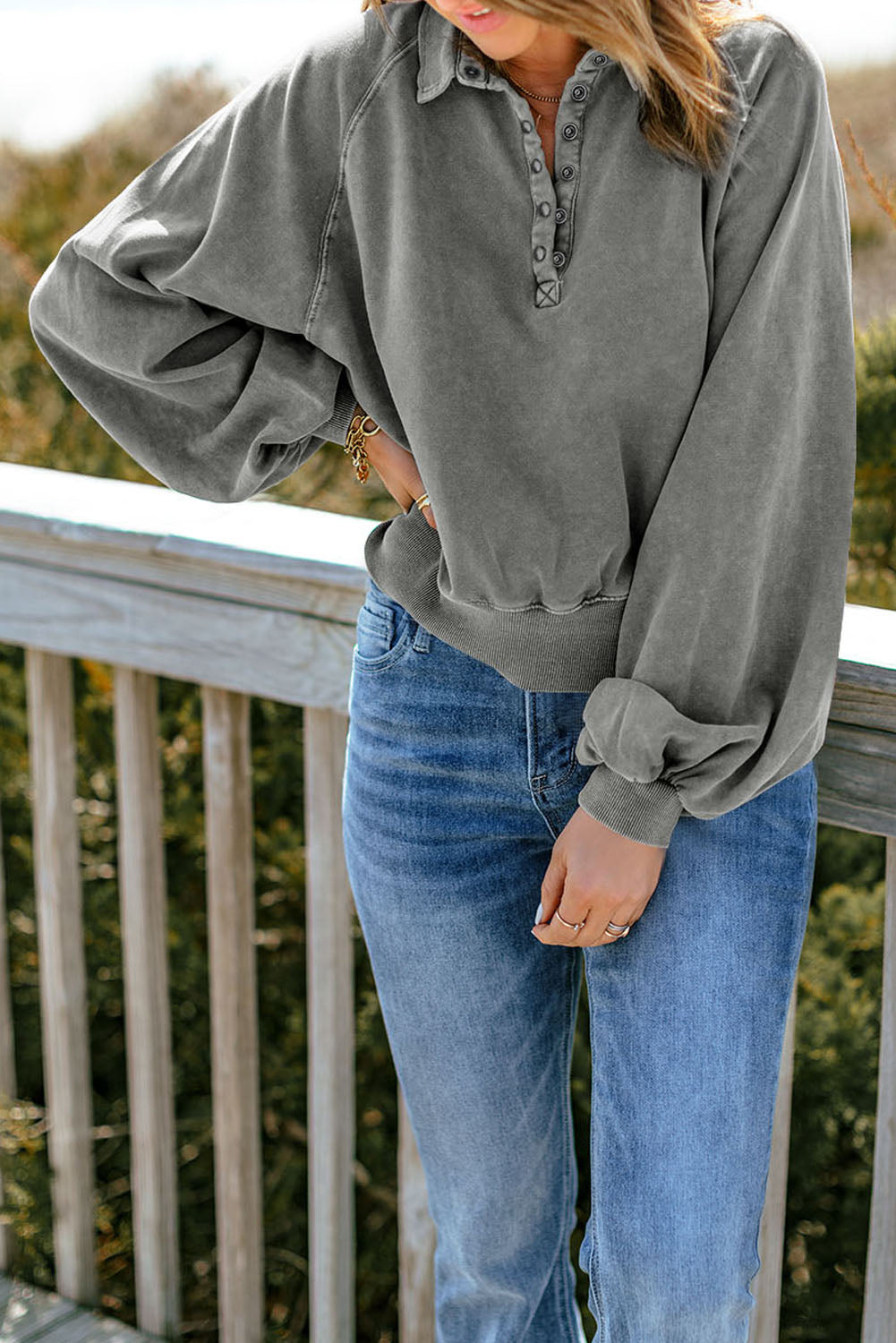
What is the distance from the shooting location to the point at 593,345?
45.2 inches

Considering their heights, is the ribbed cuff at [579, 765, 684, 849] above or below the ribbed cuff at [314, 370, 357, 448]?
below

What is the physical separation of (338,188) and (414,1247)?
3.82 ft

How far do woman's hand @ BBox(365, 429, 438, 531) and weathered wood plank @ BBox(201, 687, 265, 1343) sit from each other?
424mm

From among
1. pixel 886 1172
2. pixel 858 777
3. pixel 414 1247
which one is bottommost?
pixel 414 1247


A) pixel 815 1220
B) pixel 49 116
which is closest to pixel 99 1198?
pixel 815 1220

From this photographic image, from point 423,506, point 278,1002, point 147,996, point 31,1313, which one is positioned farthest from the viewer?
point 278,1002

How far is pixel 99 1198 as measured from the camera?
98.9 inches

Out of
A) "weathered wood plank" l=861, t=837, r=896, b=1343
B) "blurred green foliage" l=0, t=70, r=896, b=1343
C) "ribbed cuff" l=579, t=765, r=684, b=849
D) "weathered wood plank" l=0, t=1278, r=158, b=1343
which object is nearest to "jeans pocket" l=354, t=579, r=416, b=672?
"ribbed cuff" l=579, t=765, r=684, b=849

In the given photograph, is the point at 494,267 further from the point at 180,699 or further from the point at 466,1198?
the point at 180,699

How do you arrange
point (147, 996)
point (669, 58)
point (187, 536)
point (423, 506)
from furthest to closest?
point (147, 996)
point (187, 536)
point (423, 506)
point (669, 58)

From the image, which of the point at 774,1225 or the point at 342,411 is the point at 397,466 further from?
the point at 774,1225

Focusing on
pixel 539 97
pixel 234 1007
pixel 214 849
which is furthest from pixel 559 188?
pixel 234 1007

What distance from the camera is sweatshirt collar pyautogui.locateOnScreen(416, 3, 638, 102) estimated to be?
117 cm

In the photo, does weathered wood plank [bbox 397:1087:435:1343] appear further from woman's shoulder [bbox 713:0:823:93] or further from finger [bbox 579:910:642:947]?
woman's shoulder [bbox 713:0:823:93]
